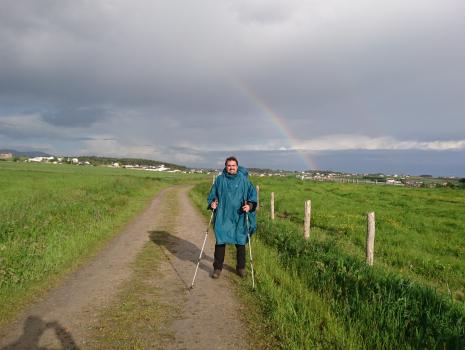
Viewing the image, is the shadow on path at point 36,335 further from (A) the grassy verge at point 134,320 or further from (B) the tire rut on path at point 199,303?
(B) the tire rut on path at point 199,303

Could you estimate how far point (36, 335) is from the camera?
5531mm

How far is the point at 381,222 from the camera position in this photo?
20250 millimetres

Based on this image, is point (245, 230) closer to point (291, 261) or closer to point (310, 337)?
point (291, 261)

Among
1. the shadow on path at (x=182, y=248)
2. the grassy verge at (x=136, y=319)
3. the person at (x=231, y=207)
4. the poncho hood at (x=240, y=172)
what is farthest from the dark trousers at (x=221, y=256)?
the poncho hood at (x=240, y=172)

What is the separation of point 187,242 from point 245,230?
4.90 meters

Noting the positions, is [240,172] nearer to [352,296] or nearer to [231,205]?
[231,205]

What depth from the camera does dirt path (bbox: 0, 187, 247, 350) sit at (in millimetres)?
5418

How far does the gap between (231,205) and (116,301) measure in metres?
3.22

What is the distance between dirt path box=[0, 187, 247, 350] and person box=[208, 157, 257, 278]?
0.70 metres

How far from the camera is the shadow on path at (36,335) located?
5.15 metres

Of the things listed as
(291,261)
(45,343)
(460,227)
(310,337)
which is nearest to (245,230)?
(291,261)

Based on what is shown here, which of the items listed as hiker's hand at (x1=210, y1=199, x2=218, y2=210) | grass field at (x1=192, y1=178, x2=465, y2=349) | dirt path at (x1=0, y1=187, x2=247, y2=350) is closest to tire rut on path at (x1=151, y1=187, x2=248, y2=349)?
dirt path at (x1=0, y1=187, x2=247, y2=350)

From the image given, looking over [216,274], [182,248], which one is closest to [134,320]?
[216,274]

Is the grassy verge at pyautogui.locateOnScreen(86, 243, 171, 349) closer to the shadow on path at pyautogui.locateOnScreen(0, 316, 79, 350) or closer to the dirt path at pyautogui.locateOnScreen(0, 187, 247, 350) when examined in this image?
the dirt path at pyautogui.locateOnScreen(0, 187, 247, 350)
